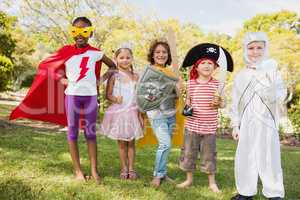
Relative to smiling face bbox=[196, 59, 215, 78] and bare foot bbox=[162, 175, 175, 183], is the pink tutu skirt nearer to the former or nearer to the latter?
bare foot bbox=[162, 175, 175, 183]

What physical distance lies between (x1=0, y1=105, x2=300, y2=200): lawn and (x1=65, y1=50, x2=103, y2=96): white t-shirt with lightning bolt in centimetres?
109

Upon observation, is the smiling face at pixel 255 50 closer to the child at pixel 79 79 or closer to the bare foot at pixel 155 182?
the child at pixel 79 79

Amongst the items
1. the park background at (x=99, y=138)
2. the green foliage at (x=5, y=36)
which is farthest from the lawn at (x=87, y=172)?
the green foliage at (x=5, y=36)

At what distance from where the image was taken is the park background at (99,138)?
484 centimetres

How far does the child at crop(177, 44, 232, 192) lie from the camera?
503 cm

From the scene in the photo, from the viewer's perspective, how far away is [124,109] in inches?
211

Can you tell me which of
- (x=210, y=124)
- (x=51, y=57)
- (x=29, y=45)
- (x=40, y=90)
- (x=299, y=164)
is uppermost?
(x=29, y=45)

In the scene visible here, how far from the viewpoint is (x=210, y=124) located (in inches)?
198

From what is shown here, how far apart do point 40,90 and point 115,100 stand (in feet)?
3.55

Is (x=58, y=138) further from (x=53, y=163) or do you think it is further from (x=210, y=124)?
(x=210, y=124)

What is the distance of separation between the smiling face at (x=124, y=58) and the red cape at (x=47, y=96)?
10.5 inches

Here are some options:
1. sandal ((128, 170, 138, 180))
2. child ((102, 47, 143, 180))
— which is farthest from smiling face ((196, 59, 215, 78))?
sandal ((128, 170, 138, 180))

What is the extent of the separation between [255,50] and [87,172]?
8.88 ft

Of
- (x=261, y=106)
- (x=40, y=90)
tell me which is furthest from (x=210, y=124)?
(x=40, y=90)
